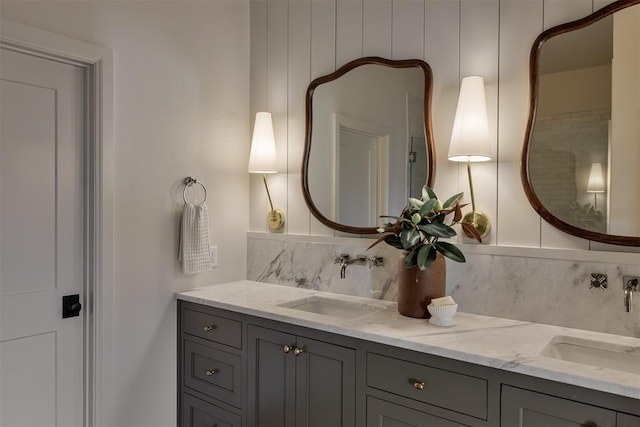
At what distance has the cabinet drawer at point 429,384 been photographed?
142 cm

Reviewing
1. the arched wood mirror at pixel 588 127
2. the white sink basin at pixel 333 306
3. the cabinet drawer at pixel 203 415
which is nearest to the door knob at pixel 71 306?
the cabinet drawer at pixel 203 415

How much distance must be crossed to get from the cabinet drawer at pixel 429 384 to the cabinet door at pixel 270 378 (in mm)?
387

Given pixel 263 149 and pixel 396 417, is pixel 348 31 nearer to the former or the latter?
pixel 263 149

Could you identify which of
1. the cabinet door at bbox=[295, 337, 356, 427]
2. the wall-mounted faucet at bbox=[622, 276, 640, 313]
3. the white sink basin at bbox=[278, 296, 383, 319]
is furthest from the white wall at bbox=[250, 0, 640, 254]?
the cabinet door at bbox=[295, 337, 356, 427]

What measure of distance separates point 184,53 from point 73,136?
2.31 ft

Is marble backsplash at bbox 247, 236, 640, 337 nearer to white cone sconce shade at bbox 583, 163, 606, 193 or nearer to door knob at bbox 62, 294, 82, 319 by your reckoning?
white cone sconce shade at bbox 583, 163, 606, 193

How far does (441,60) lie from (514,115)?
1.35 ft

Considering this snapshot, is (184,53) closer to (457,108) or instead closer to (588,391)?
(457,108)

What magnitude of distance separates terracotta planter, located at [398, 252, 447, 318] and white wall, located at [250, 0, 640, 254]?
10.1 inches

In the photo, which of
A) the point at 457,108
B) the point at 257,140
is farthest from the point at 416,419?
the point at 257,140

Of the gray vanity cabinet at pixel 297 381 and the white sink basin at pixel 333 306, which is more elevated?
the white sink basin at pixel 333 306

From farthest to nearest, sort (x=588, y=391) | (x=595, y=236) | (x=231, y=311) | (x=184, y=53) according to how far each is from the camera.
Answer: (x=184, y=53) → (x=231, y=311) → (x=595, y=236) → (x=588, y=391)

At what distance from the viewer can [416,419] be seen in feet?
5.04

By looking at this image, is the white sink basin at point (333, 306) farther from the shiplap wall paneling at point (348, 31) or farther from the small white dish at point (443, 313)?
the shiplap wall paneling at point (348, 31)
